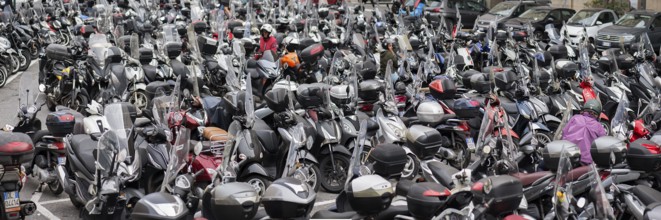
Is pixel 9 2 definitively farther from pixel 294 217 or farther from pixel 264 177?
pixel 294 217

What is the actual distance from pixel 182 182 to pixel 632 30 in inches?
718

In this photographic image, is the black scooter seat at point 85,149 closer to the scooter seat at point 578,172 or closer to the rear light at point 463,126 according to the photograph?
the scooter seat at point 578,172

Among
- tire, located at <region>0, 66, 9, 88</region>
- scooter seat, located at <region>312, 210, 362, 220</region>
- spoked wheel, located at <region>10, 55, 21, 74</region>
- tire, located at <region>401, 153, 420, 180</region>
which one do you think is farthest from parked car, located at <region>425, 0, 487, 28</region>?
scooter seat, located at <region>312, 210, 362, 220</region>

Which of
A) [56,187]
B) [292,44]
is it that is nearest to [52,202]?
[56,187]


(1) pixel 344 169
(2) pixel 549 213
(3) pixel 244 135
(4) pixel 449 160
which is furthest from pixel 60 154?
(2) pixel 549 213

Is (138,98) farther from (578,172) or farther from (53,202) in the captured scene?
(578,172)

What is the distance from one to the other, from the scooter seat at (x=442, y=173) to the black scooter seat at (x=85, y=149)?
124 inches

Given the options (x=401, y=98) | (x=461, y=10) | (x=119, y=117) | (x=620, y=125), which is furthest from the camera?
(x=461, y=10)

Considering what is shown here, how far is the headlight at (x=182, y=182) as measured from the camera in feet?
25.5

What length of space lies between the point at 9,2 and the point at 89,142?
16.2 m

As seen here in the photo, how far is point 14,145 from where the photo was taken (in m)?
8.39

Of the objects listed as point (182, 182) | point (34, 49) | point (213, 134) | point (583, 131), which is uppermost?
point (182, 182)

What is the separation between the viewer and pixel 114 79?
47.2 ft

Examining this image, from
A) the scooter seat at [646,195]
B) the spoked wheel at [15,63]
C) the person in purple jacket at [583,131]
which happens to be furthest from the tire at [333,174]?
the spoked wheel at [15,63]
